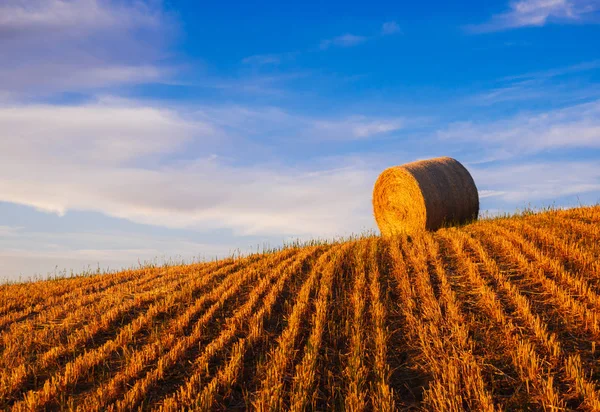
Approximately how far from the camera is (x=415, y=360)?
6828 mm

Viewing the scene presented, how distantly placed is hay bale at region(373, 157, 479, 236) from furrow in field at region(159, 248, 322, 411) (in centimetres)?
623

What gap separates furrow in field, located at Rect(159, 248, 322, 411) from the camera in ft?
19.9

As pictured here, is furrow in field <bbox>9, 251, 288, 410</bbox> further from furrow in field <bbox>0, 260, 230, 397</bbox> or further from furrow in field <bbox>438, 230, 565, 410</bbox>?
furrow in field <bbox>438, 230, 565, 410</bbox>

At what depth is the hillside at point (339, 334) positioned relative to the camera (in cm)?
611

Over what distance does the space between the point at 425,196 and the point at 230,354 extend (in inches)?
372

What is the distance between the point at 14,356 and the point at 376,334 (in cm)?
559

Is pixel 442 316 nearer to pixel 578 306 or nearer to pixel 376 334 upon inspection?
pixel 376 334

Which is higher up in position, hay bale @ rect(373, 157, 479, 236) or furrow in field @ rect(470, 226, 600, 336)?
hay bale @ rect(373, 157, 479, 236)

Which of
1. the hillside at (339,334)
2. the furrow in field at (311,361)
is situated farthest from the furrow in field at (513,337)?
the furrow in field at (311,361)

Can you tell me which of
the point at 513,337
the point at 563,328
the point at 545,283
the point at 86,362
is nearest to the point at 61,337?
the point at 86,362

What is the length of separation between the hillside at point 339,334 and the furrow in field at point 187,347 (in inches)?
1.1

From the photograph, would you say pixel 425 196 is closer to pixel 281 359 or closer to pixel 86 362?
pixel 281 359

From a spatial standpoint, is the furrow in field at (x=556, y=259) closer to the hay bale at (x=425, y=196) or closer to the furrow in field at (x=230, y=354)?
the hay bale at (x=425, y=196)

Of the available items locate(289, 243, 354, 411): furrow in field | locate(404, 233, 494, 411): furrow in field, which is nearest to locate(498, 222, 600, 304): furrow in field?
locate(404, 233, 494, 411): furrow in field
